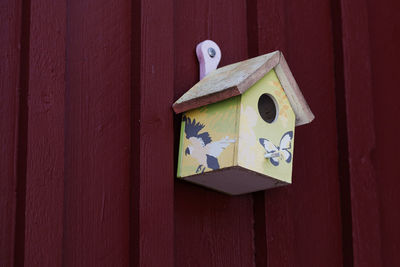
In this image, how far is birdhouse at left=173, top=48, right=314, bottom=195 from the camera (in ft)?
6.32

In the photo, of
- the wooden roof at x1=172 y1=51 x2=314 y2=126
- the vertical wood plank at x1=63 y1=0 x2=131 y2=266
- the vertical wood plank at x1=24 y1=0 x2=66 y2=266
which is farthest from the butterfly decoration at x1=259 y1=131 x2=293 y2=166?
the vertical wood plank at x1=24 y1=0 x2=66 y2=266

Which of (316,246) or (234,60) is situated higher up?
(234,60)

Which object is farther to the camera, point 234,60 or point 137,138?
point 234,60

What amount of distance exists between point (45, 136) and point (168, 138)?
14.6 inches

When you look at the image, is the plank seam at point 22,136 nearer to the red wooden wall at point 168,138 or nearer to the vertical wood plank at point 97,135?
the red wooden wall at point 168,138

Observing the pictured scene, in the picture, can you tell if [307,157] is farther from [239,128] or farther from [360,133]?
[239,128]

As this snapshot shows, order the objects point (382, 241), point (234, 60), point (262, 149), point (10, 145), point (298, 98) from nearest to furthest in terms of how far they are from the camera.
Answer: point (10, 145) < point (262, 149) < point (298, 98) < point (234, 60) < point (382, 241)

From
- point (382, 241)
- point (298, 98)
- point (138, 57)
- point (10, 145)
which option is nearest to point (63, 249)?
point (10, 145)

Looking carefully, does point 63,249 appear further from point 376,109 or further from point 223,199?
point 376,109

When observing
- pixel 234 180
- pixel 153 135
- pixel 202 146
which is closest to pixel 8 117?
pixel 153 135

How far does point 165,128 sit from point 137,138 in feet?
0.30

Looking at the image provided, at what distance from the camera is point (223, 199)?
7.11 ft

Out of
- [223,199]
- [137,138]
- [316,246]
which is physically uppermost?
[137,138]

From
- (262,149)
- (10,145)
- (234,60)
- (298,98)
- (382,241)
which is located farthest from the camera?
(382,241)
